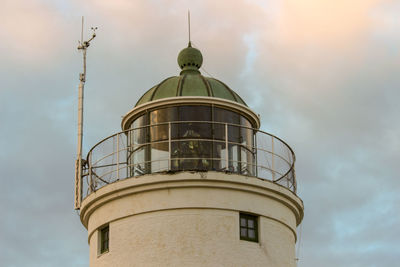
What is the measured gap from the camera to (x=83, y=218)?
65.5ft

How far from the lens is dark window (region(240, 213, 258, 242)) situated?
18484 mm

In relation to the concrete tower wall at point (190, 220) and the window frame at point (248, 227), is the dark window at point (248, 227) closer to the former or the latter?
the window frame at point (248, 227)

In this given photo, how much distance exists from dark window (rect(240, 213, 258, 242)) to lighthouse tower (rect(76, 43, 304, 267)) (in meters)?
0.02

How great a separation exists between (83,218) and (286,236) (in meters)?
4.70

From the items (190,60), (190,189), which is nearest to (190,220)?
Result: (190,189)

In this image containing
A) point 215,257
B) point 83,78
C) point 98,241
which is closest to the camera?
point 215,257

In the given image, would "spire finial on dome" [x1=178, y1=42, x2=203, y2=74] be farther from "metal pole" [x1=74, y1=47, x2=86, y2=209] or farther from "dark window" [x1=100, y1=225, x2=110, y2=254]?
"dark window" [x1=100, y1=225, x2=110, y2=254]

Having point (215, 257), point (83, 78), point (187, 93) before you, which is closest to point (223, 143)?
point (187, 93)

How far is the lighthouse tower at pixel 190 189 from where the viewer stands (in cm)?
1809

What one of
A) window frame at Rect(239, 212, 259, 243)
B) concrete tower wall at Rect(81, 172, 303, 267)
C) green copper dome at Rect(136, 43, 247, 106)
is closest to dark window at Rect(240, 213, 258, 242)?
window frame at Rect(239, 212, 259, 243)

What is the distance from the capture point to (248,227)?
61.1ft

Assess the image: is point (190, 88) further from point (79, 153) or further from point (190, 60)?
point (79, 153)

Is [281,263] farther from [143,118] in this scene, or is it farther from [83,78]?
[83,78]

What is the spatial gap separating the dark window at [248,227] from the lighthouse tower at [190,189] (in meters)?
0.02
